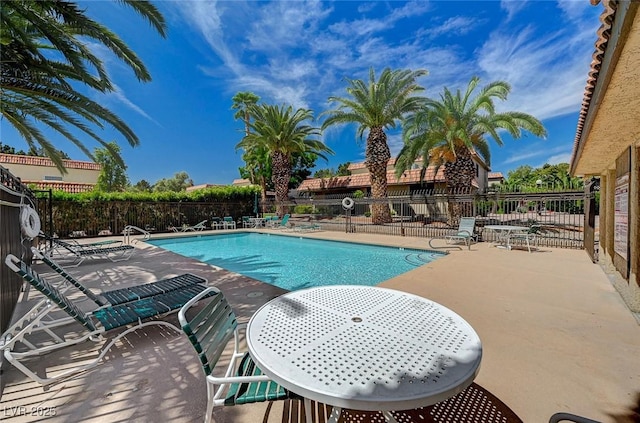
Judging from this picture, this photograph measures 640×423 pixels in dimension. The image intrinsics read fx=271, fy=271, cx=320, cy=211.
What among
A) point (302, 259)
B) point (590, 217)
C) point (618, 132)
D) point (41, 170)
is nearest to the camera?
point (618, 132)

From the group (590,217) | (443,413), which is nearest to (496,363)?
(443,413)

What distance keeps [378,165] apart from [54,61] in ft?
47.5

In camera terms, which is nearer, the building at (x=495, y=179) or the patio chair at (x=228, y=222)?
the patio chair at (x=228, y=222)

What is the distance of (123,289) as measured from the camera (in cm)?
424

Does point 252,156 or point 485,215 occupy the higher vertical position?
point 252,156

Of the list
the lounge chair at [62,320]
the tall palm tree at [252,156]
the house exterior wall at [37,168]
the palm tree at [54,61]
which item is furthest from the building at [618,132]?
the house exterior wall at [37,168]

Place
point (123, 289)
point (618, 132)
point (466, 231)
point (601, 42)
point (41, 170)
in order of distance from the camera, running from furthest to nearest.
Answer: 1. point (41, 170)
2. point (466, 231)
3. point (123, 289)
4. point (618, 132)
5. point (601, 42)

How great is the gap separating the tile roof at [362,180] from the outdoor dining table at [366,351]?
61.7 ft

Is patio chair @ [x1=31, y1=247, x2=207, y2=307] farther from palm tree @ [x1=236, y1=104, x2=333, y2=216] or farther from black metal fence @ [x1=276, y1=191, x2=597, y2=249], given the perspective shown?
palm tree @ [x1=236, y1=104, x2=333, y2=216]

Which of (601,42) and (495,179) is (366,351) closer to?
(601,42)

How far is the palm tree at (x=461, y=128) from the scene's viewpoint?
12.1 metres

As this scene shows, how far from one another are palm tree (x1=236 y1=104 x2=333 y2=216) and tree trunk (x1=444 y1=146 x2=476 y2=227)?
10692 millimetres

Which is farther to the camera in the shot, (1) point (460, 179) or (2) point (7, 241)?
(1) point (460, 179)

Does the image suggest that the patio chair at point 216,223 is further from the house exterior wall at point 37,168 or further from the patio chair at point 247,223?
the house exterior wall at point 37,168
